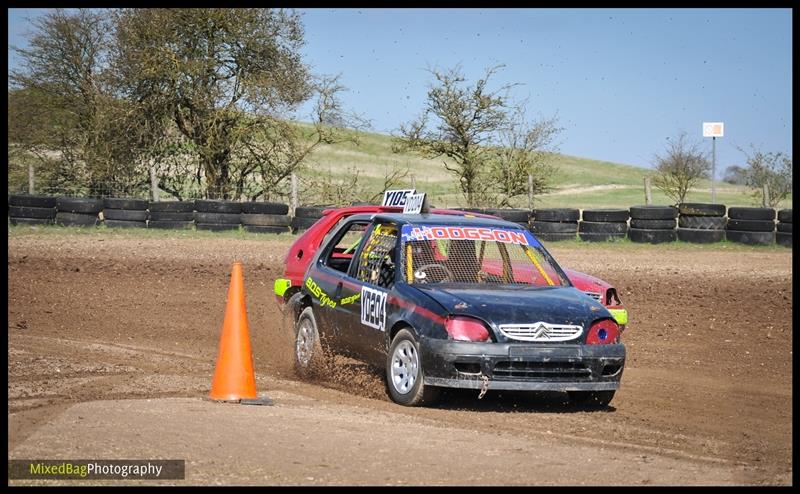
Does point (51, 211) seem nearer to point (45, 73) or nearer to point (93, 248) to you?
point (93, 248)

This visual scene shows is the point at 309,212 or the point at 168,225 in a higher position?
the point at 309,212

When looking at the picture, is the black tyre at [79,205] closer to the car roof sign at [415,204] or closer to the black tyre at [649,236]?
the black tyre at [649,236]

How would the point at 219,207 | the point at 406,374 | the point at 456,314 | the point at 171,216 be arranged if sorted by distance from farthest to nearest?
the point at 219,207, the point at 171,216, the point at 406,374, the point at 456,314

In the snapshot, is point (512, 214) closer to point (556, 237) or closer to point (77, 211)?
point (556, 237)

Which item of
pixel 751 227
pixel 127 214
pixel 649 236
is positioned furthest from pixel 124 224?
pixel 751 227

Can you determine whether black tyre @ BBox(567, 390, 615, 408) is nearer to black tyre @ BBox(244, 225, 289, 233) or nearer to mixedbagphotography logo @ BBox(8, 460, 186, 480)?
mixedbagphotography logo @ BBox(8, 460, 186, 480)

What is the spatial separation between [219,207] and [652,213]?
10084 millimetres

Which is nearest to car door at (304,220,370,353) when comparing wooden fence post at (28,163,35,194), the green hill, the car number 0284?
the car number 0284

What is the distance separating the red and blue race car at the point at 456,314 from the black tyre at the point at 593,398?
0.01 meters

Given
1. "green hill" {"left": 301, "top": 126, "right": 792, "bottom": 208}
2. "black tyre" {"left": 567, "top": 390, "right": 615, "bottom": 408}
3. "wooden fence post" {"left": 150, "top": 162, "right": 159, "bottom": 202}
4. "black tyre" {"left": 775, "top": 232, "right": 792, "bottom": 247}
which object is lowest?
"black tyre" {"left": 567, "top": 390, "right": 615, "bottom": 408}

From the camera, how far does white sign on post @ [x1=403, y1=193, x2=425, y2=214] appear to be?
A: 33.8ft

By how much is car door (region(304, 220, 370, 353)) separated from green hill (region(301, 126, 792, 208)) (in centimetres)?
4096

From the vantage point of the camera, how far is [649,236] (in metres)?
26.4

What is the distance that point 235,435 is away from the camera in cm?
671
